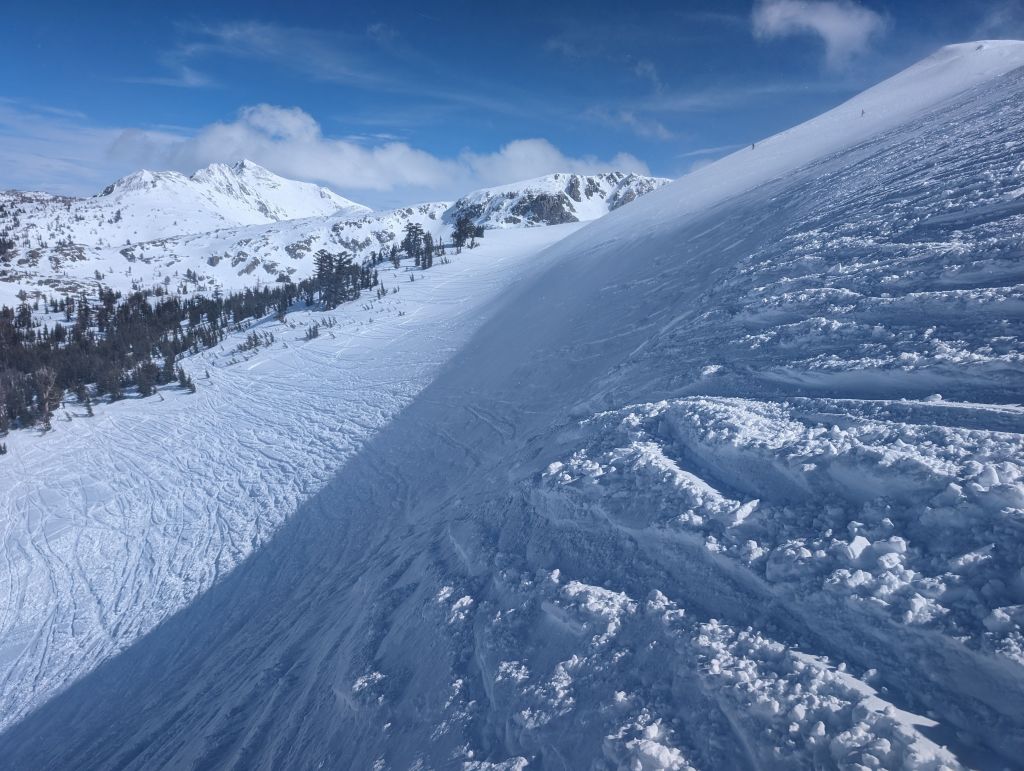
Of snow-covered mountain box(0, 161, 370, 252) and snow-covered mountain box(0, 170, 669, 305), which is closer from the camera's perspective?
snow-covered mountain box(0, 170, 669, 305)

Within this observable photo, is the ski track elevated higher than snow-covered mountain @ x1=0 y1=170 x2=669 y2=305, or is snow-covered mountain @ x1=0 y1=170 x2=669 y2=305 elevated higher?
snow-covered mountain @ x1=0 y1=170 x2=669 y2=305

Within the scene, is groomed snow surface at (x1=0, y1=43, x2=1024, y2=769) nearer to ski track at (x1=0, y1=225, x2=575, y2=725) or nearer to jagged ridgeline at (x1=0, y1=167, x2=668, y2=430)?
ski track at (x1=0, y1=225, x2=575, y2=725)

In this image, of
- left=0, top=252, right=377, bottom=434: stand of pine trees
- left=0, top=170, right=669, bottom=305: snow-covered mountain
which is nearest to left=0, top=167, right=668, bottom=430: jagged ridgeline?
left=0, top=252, right=377, bottom=434: stand of pine trees

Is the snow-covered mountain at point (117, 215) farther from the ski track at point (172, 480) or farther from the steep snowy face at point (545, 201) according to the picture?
the ski track at point (172, 480)

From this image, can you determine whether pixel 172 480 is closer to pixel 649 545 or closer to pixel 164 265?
pixel 649 545

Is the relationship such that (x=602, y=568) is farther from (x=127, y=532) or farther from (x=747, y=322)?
(x=127, y=532)

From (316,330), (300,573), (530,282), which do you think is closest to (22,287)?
(316,330)
